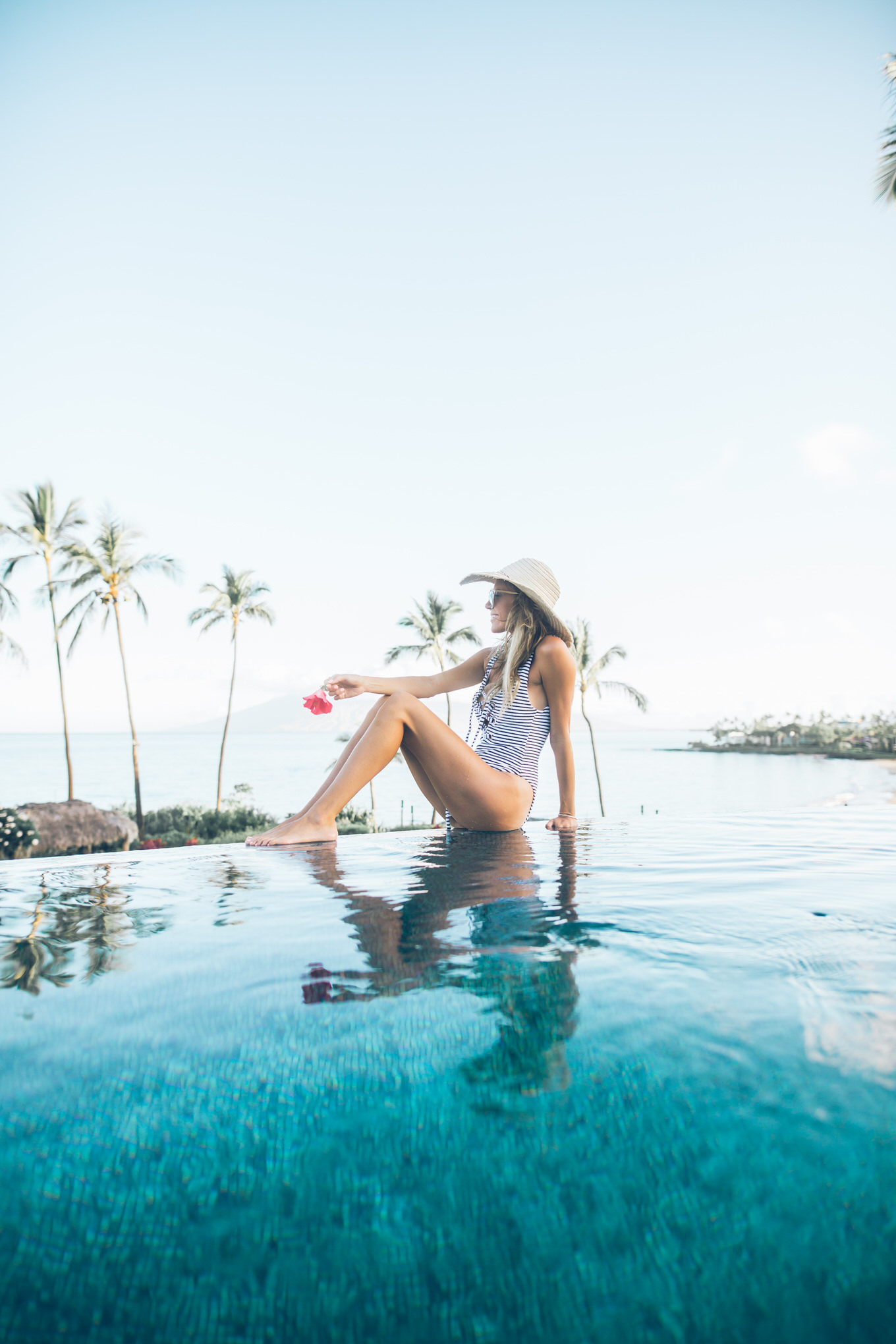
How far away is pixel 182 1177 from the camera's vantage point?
0.72 meters

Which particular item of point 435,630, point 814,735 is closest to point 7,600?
point 435,630

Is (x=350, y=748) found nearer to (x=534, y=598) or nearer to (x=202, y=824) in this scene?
(x=534, y=598)

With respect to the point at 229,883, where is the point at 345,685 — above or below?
above

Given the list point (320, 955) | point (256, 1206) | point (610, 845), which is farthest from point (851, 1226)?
point (610, 845)

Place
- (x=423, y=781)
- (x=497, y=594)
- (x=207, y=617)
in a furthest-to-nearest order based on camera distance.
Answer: (x=207, y=617)
(x=423, y=781)
(x=497, y=594)

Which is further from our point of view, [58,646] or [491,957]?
[58,646]

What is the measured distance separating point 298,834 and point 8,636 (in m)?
21.2

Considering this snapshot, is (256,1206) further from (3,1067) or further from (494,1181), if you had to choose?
(3,1067)

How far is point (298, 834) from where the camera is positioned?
3.39 meters

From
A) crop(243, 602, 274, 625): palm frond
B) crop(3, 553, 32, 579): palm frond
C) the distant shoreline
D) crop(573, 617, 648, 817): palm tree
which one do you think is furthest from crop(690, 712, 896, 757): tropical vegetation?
crop(3, 553, 32, 579): palm frond

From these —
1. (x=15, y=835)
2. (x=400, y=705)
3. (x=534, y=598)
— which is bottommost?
(x=15, y=835)

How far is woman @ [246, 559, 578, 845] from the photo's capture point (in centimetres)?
331

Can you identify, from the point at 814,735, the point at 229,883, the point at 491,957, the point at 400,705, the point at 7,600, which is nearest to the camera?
the point at 491,957

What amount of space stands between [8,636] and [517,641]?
21.5 metres
